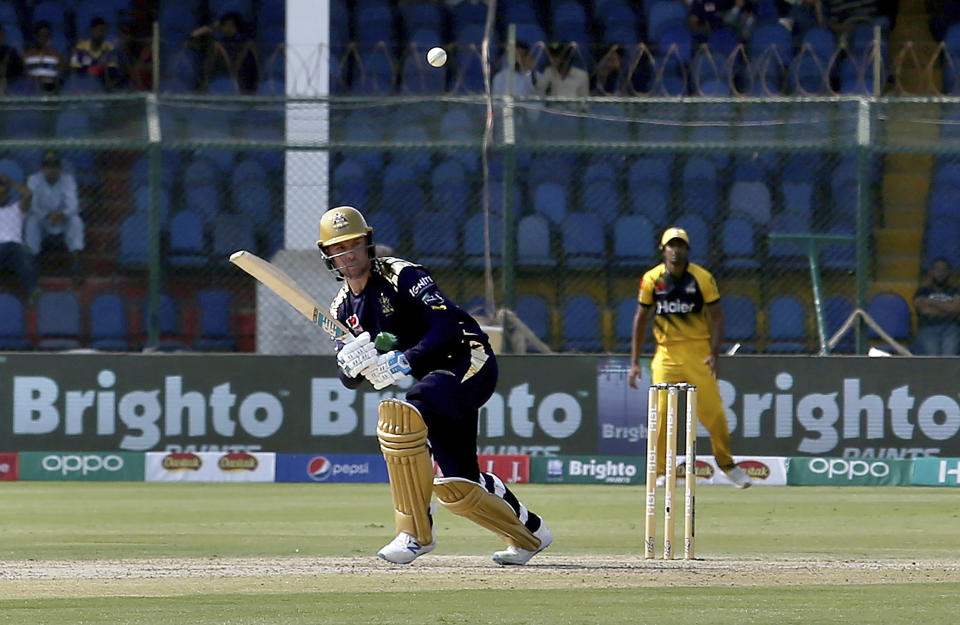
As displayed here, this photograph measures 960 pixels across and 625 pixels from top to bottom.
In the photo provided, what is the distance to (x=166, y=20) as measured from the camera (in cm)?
1705

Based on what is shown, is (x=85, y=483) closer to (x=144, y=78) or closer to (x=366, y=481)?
(x=366, y=481)

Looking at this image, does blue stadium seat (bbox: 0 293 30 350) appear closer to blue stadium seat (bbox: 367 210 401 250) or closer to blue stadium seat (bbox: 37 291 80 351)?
blue stadium seat (bbox: 37 291 80 351)

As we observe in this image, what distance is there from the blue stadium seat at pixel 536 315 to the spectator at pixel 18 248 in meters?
4.43

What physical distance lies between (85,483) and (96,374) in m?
0.93

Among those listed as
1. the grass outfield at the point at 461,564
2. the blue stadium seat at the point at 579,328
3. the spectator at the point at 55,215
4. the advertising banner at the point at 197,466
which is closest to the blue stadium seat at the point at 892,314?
the grass outfield at the point at 461,564

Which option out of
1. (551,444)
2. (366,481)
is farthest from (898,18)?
(366,481)

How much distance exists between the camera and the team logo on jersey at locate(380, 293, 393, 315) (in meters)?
6.63

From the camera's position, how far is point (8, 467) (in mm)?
A: 12727

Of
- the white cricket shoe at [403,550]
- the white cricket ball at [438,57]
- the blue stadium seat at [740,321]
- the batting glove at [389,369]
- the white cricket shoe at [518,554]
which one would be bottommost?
the white cricket shoe at [518,554]

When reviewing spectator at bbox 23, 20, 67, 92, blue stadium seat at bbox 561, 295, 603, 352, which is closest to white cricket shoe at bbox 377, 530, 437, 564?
blue stadium seat at bbox 561, 295, 603, 352

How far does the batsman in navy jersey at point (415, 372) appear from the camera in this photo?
21.2 ft

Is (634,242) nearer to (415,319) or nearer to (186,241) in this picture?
(186,241)

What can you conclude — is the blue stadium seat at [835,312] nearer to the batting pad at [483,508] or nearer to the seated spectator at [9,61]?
the batting pad at [483,508]

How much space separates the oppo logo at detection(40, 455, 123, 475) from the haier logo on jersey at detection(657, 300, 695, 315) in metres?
4.92
